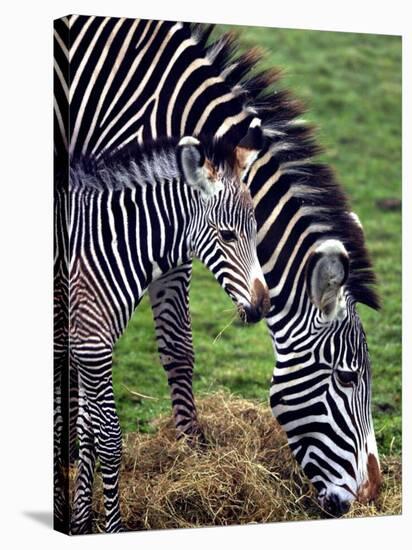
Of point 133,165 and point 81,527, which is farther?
point 133,165

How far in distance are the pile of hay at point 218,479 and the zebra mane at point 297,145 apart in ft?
4.26

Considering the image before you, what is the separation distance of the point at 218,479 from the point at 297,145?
245 centimetres

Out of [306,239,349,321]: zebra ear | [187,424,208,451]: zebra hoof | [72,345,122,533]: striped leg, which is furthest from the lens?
[306,239,349,321]: zebra ear

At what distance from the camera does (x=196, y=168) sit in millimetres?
8984

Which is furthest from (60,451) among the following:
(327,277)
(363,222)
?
(363,222)

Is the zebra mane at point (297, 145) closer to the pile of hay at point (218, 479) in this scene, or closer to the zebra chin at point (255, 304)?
the zebra chin at point (255, 304)

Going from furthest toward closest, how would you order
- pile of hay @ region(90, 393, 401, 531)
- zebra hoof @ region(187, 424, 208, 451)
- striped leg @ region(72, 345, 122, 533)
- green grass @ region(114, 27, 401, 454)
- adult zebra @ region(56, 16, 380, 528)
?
green grass @ region(114, 27, 401, 454), zebra hoof @ region(187, 424, 208, 451), adult zebra @ region(56, 16, 380, 528), pile of hay @ region(90, 393, 401, 531), striped leg @ region(72, 345, 122, 533)

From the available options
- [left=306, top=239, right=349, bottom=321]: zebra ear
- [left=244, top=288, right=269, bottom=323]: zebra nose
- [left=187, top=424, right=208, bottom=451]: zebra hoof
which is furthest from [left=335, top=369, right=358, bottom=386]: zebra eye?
[left=187, top=424, right=208, bottom=451]: zebra hoof

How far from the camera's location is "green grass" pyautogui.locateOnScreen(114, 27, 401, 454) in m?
11.0

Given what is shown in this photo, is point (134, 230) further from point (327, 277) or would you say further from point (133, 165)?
point (327, 277)

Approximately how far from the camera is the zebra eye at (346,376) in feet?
30.8

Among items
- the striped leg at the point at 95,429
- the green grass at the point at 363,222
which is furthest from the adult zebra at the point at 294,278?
the striped leg at the point at 95,429

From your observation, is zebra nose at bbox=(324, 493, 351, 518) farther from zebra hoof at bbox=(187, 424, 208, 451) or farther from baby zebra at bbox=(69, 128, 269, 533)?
baby zebra at bbox=(69, 128, 269, 533)

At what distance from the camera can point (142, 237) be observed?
8867 millimetres
